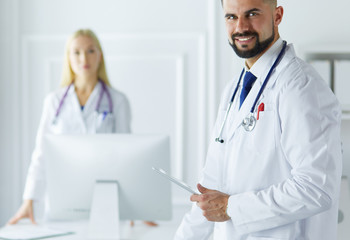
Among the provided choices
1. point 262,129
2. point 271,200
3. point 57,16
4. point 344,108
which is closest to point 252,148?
point 262,129

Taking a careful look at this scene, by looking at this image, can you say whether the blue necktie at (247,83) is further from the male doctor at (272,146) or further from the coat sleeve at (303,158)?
the coat sleeve at (303,158)

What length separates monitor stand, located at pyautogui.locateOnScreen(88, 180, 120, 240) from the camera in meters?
1.96

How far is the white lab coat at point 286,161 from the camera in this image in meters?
1.32

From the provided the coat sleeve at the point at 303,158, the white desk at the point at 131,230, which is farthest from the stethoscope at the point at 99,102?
the coat sleeve at the point at 303,158

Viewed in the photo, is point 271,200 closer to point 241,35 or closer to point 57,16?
point 241,35

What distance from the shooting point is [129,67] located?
12.2ft

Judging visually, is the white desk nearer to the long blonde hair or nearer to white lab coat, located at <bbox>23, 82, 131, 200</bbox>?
white lab coat, located at <bbox>23, 82, 131, 200</bbox>

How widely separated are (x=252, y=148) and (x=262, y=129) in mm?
56

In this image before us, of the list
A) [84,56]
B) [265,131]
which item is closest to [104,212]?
[265,131]

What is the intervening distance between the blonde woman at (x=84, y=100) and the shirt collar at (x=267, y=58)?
1.49m

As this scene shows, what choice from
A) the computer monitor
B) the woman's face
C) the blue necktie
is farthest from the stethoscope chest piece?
the woman's face

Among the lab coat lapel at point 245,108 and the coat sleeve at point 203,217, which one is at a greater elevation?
the lab coat lapel at point 245,108

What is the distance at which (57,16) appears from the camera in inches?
147

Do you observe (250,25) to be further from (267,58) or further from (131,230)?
(131,230)
